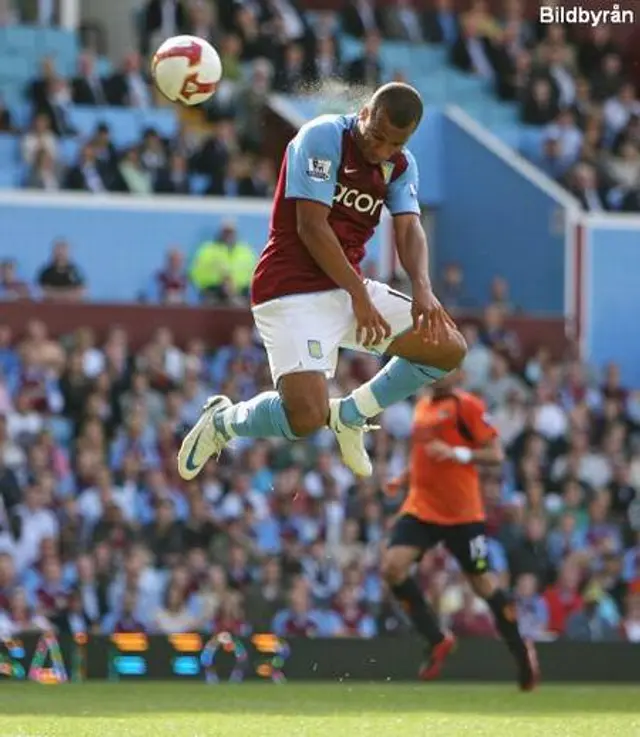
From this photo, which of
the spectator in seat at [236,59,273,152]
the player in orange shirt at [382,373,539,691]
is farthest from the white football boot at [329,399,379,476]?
the spectator in seat at [236,59,273,152]

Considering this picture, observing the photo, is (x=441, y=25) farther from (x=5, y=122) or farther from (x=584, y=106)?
(x=5, y=122)

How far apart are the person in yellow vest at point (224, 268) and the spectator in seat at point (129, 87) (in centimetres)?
243

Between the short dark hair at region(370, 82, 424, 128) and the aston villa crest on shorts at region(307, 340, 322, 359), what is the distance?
4.06ft

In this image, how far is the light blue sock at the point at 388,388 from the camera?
39.7 ft

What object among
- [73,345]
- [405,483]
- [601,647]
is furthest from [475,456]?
[73,345]

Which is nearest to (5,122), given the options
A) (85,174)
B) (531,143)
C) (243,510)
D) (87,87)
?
(85,174)

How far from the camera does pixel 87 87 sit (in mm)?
23609

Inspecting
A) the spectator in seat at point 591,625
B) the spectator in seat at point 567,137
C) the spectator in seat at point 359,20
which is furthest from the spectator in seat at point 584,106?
the spectator in seat at point 591,625

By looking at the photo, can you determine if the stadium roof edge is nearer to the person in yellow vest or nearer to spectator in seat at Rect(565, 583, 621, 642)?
the person in yellow vest

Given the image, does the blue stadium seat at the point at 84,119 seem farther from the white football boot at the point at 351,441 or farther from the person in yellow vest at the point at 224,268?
the white football boot at the point at 351,441

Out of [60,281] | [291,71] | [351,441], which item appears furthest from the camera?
[291,71]

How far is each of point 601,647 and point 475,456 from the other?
2.53 m

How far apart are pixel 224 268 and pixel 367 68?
14.1ft

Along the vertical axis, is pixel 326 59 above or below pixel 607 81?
above
